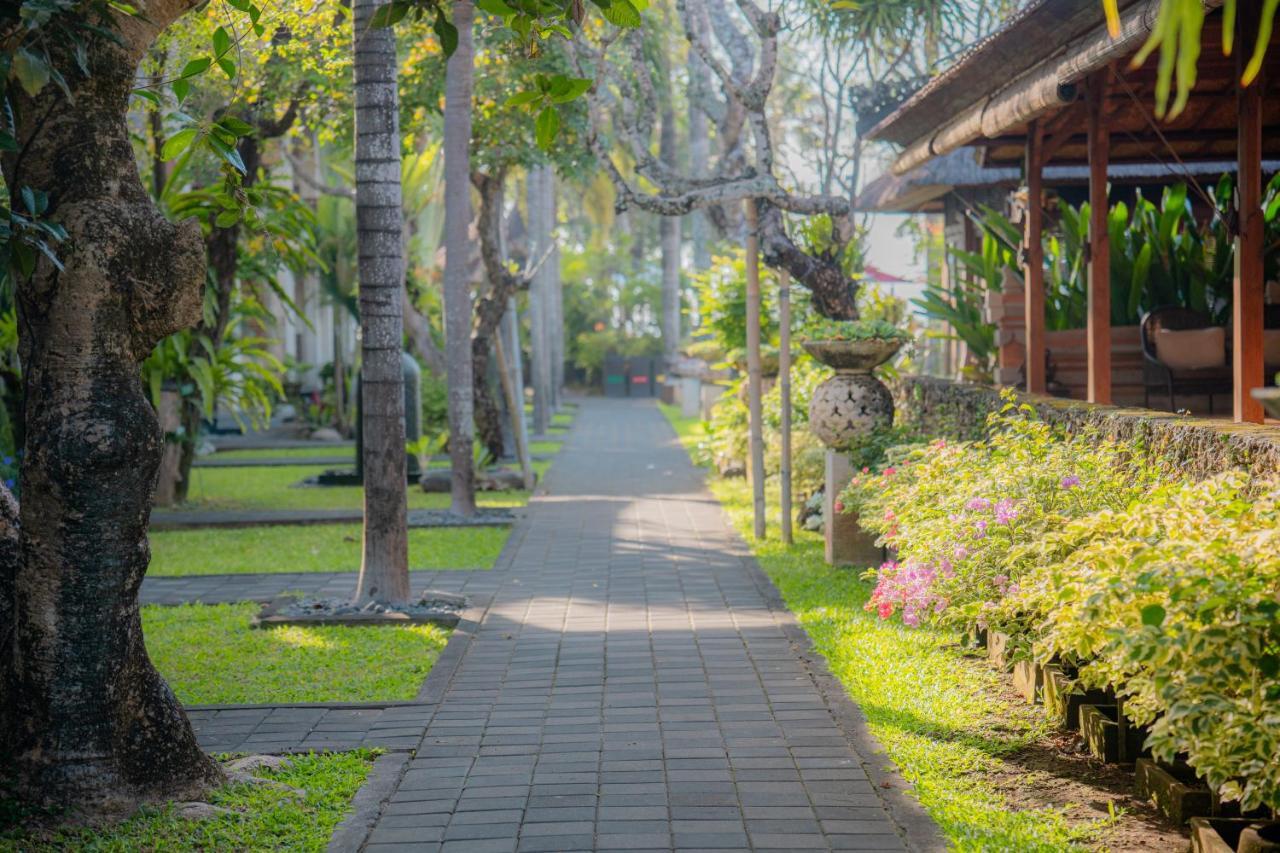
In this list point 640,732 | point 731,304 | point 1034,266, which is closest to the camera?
point 640,732

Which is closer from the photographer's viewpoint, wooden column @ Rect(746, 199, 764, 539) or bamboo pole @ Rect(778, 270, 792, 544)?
bamboo pole @ Rect(778, 270, 792, 544)

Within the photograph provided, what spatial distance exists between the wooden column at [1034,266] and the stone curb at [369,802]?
231 inches

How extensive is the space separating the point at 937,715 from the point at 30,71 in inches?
169

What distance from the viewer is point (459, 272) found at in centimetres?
1345

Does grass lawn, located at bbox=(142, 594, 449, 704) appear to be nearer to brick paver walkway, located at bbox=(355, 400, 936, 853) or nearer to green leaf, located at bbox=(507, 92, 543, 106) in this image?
brick paver walkway, located at bbox=(355, 400, 936, 853)

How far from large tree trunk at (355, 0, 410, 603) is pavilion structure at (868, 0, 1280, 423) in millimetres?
3750

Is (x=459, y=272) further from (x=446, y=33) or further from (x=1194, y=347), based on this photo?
(x=446, y=33)

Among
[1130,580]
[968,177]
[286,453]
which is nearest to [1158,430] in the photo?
[1130,580]

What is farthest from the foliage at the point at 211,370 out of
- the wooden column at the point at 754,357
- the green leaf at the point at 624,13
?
the green leaf at the point at 624,13

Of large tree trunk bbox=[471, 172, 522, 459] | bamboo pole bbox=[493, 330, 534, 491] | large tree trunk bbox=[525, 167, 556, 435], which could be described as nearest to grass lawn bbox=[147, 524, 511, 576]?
bamboo pole bbox=[493, 330, 534, 491]

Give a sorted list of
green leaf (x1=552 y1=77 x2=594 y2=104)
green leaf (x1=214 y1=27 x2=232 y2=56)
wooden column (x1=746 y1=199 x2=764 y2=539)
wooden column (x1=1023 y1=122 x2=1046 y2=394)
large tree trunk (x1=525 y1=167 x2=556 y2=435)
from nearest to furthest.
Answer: green leaf (x1=552 y1=77 x2=594 y2=104), green leaf (x1=214 y1=27 x2=232 y2=56), wooden column (x1=1023 y1=122 x2=1046 y2=394), wooden column (x1=746 y1=199 x2=764 y2=539), large tree trunk (x1=525 y1=167 x2=556 y2=435)

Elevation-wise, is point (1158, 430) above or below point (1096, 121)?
below

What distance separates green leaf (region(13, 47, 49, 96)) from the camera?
4.24 meters

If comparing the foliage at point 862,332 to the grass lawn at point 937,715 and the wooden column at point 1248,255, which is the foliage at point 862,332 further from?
the wooden column at point 1248,255
